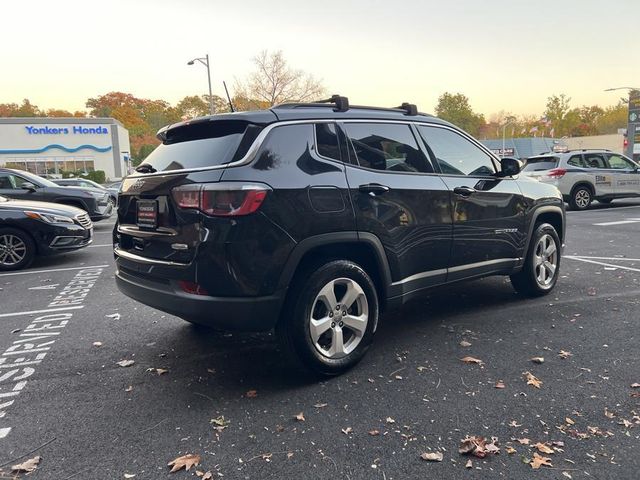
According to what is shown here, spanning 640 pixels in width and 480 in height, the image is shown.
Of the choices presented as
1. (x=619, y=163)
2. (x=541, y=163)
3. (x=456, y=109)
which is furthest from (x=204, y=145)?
(x=456, y=109)

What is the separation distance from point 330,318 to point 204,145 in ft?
4.93

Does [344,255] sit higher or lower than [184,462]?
higher

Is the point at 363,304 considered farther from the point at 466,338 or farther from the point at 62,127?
the point at 62,127

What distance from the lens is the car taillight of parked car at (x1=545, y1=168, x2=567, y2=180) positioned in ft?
48.4

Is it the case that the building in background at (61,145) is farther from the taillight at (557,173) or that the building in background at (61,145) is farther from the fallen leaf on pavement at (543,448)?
the fallen leaf on pavement at (543,448)

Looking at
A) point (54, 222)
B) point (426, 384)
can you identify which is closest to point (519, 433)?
point (426, 384)

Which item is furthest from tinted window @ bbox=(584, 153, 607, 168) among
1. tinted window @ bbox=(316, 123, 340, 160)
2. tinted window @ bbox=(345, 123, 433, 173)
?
tinted window @ bbox=(316, 123, 340, 160)

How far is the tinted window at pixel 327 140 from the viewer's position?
3.47m

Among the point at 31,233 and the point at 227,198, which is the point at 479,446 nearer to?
the point at 227,198

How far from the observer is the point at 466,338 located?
13.8 feet

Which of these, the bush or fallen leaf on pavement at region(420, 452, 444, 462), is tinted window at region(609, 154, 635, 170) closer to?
fallen leaf on pavement at region(420, 452, 444, 462)

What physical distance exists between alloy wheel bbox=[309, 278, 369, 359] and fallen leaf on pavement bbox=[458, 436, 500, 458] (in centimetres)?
110

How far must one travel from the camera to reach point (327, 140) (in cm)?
354

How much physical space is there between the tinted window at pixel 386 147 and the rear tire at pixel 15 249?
21.2ft
